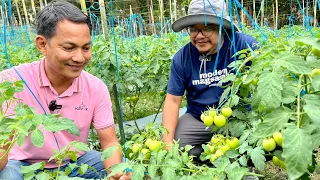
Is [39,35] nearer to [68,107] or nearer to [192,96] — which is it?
[68,107]

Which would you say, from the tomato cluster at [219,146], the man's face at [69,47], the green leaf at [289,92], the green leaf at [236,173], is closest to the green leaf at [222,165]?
the green leaf at [236,173]

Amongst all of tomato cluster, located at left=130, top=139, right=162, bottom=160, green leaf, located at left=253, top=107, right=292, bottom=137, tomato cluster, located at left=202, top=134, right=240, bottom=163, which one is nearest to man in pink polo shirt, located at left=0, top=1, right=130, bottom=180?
tomato cluster, located at left=130, top=139, right=162, bottom=160

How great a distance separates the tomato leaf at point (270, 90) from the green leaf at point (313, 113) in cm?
7

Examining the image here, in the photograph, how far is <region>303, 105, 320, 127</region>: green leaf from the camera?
71 cm

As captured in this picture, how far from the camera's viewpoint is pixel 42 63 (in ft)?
5.29

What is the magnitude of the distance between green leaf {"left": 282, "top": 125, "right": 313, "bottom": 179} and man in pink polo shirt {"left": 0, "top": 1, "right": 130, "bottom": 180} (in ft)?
2.33

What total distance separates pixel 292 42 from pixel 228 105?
28cm

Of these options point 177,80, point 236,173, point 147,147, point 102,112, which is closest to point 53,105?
point 102,112

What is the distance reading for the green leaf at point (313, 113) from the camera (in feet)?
2.34

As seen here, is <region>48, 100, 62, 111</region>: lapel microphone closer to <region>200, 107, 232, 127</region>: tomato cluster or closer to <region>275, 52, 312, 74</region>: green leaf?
<region>200, 107, 232, 127</region>: tomato cluster

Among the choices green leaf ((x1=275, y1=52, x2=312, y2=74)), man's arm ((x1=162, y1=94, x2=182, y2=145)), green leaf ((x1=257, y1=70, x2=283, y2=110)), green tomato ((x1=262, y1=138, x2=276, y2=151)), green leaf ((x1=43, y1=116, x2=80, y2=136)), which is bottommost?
man's arm ((x1=162, y1=94, x2=182, y2=145))

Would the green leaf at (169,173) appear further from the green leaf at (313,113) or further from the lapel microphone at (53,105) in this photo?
the lapel microphone at (53,105)

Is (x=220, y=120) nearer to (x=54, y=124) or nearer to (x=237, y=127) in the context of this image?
(x=237, y=127)

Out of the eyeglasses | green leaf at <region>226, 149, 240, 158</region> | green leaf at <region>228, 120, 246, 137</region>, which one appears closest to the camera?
green leaf at <region>226, 149, 240, 158</region>
